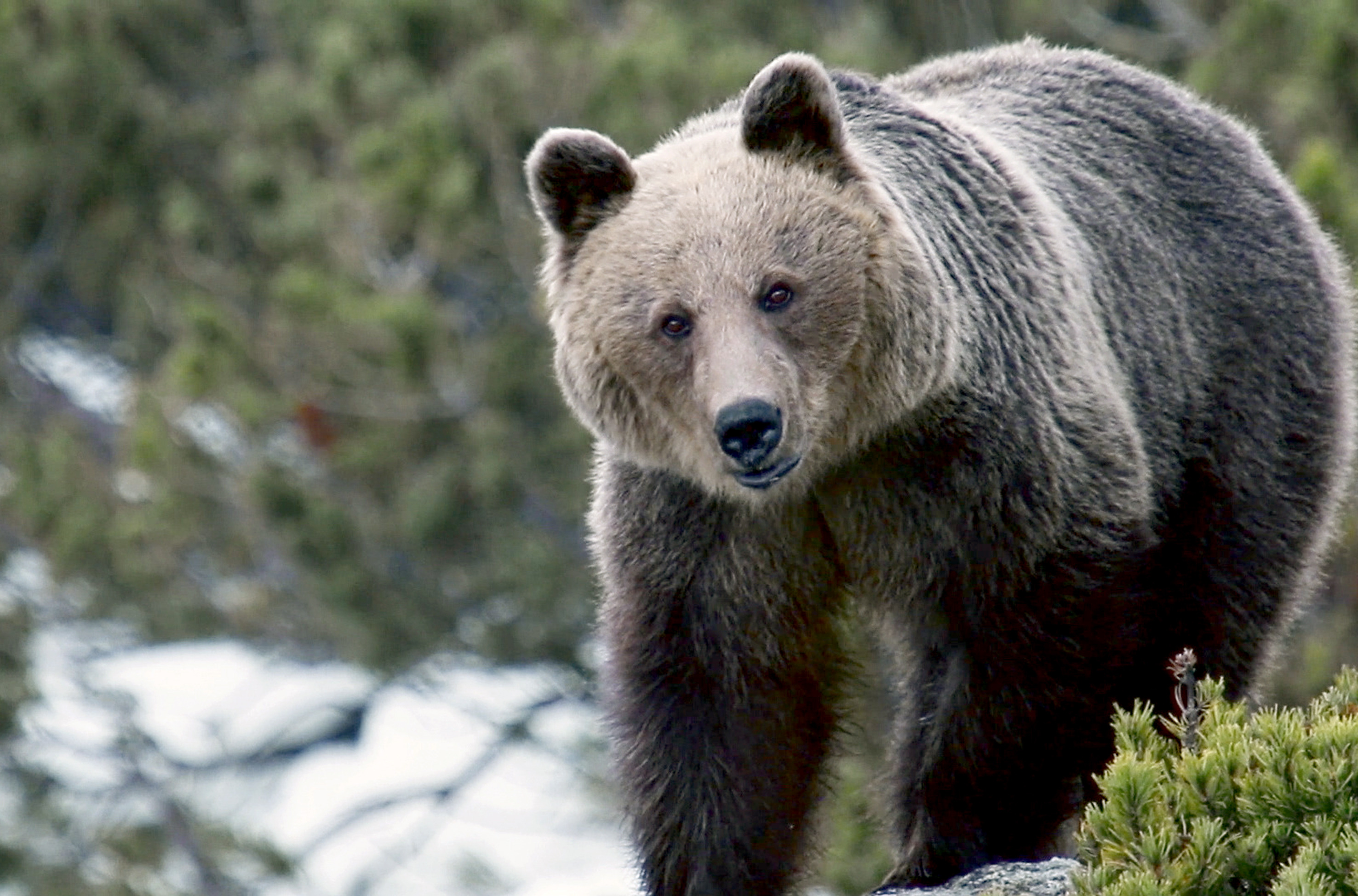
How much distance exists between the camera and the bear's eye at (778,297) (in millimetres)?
4773

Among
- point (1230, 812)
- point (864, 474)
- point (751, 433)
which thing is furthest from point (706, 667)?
point (1230, 812)

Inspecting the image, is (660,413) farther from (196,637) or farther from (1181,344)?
(196,637)

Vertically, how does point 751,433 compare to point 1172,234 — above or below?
below

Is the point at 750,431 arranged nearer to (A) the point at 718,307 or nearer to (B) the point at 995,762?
(A) the point at 718,307

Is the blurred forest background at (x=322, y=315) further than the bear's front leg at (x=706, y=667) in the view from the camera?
Yes

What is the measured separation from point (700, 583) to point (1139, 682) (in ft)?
4.49

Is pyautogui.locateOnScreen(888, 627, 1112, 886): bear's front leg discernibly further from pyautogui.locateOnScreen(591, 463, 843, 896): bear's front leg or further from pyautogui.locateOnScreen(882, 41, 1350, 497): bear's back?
pyautogui.locateOnScreen(882, 41, 1350, 497): bear's back

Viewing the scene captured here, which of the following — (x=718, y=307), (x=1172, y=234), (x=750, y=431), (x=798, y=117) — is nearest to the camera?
(x=750, y=431)

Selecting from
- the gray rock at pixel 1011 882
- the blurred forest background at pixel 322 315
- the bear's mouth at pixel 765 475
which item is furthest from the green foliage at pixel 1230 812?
the blurred forest background at pixel 322 315

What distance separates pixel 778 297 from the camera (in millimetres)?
4785

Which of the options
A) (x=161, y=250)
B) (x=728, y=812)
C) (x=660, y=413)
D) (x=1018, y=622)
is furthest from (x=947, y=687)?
(x=161, y=250)

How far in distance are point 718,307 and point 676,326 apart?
13cm

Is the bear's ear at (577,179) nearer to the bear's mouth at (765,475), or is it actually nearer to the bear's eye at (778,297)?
the bear's eye at (778,297)

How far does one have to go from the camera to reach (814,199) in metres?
4.89
